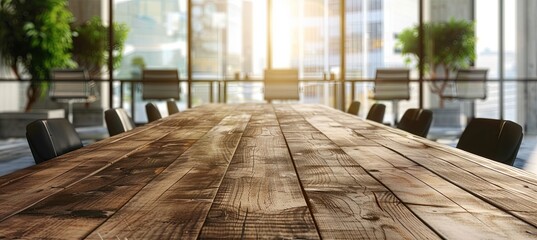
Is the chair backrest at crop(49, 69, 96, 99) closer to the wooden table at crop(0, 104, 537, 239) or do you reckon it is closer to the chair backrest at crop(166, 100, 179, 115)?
the chair backrest at crop(166, 100, 179, 115)

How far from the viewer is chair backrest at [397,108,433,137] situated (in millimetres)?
2559

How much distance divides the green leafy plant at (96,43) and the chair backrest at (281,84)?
4.18 m

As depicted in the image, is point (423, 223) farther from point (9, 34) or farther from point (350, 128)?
point (9, 34)

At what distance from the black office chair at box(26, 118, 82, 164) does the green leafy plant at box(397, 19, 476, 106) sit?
884 centimetres

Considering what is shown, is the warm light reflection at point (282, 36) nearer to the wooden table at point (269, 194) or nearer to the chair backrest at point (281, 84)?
the chair backrest at point (281, 84)

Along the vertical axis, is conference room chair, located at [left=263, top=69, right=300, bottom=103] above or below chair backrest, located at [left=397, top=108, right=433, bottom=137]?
above

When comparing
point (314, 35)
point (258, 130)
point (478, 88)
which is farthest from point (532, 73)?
point (258, 130)

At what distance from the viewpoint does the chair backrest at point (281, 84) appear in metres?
7.68

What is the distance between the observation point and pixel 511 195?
0.96 metres

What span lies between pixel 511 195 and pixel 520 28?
981 cm

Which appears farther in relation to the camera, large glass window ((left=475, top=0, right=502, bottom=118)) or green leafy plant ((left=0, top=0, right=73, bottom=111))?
large glass window ((left=475, top=0, right=502, bottom=118))

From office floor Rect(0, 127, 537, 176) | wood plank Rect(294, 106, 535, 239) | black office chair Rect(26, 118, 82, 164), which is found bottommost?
office floor Rect(0, 127, 537, 176)

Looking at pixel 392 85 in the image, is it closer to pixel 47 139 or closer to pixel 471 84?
pixel 471 84

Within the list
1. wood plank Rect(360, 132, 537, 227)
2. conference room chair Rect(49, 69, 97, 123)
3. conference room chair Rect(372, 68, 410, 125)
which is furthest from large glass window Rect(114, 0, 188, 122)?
wood plank Rect(360, 132, 537, 227)
